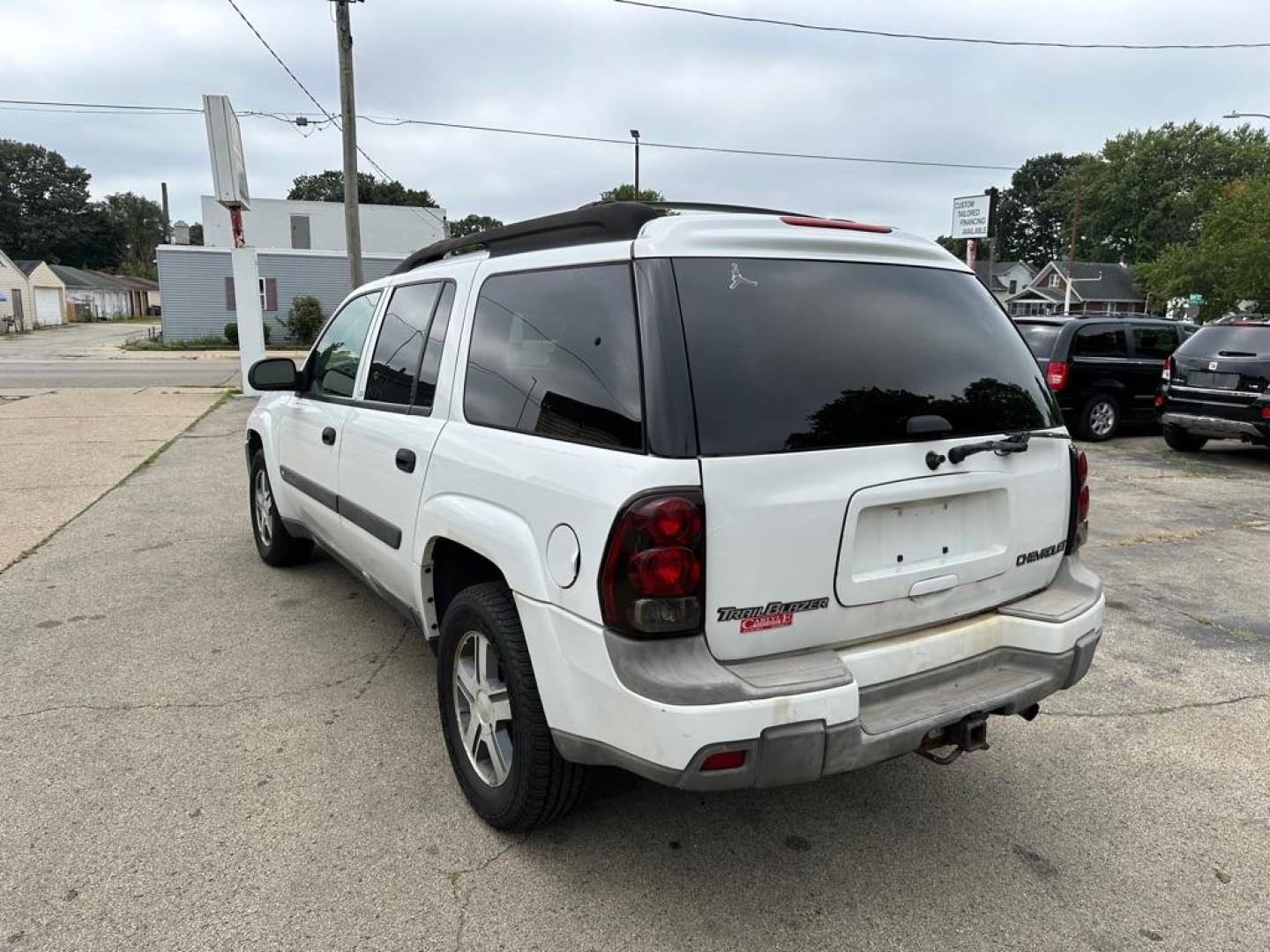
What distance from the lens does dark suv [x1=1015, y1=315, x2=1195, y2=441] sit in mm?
11516

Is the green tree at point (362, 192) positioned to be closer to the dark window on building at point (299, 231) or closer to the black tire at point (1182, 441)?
the dark window on building at point (299, 231)

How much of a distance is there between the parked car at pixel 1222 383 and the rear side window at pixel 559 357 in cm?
961

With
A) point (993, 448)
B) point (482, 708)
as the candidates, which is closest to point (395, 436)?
point (482, 708)

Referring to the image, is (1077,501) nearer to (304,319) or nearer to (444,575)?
(444,575)

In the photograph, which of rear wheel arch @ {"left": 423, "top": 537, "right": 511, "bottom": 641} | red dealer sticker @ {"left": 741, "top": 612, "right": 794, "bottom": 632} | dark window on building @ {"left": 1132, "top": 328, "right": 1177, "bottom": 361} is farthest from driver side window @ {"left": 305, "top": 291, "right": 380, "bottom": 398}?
dark window on building @ {"left": 1132, "top": 328, "right": 1177, "bottom": 361}

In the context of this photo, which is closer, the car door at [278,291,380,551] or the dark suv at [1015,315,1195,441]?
the car door at [278,291,380,551]

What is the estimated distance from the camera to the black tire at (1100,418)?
11891 mm

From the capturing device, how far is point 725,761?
2059mm

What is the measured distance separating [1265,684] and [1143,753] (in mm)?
1167

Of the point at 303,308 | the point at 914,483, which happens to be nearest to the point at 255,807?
the point at 914,483

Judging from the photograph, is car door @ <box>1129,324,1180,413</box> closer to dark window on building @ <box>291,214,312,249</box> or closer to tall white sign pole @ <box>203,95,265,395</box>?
tall white sign pole @ <box>203,95,265,395</box>

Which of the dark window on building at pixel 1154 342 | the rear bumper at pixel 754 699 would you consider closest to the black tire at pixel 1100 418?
the dark window on building at pixel 1154 342

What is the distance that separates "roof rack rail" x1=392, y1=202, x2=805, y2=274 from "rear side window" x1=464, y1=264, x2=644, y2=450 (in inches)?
4.5

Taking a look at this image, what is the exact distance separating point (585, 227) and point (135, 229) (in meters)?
125
